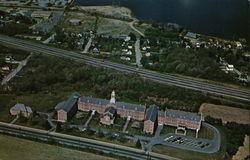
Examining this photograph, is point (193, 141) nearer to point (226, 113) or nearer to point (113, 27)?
point (226, 113)

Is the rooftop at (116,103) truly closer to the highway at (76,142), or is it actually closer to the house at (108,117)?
the house at (108,117)

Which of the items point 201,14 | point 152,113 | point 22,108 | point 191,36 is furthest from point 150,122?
point 201,14

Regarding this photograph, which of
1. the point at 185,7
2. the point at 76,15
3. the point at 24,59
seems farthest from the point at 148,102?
the point at 185,7

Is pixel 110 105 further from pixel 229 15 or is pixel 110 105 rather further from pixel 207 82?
pixel 229 15

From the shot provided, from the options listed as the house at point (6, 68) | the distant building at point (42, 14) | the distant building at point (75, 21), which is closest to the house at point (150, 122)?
the house at point (6, 68)

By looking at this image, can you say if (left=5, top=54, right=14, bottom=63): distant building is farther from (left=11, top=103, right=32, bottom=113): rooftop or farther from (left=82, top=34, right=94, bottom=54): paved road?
(left=11, top=103, right=32, bottom=113): rooftop

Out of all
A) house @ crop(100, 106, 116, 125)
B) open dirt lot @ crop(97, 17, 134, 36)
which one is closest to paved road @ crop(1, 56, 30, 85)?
house @ crop(100, 106, 116, 125)
